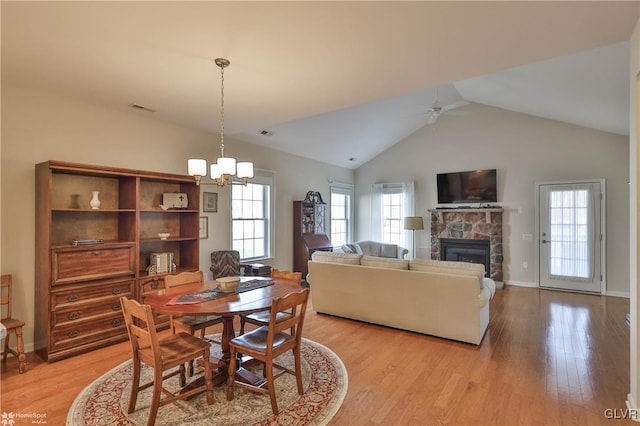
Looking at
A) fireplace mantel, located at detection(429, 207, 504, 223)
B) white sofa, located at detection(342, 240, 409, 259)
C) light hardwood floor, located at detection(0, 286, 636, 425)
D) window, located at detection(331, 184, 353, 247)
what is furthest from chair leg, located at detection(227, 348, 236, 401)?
fireplace mantel, located at detection(429, 207, 504, 223)

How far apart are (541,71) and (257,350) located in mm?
4445

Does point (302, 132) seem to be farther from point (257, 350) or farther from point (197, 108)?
point (257, 350)

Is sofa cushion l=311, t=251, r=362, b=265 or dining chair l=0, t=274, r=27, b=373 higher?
sofa cushion l=311, t=251, r=362, b=265

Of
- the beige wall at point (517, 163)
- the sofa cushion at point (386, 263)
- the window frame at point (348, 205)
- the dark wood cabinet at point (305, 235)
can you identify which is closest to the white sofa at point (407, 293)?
the sofa cushion at point (386, 263)

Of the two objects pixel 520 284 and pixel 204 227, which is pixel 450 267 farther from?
pixel 520 284

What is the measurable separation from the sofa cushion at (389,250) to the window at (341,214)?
3.85 ft

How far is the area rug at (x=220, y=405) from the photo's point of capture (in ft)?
7.49

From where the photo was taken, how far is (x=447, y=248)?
7.41 metres

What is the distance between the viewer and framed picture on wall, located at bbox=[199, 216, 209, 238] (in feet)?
16.9

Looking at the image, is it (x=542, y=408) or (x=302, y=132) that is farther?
(x=302, y=132)

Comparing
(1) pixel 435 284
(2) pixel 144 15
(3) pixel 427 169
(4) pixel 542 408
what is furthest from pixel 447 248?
(2) pixel 144 15

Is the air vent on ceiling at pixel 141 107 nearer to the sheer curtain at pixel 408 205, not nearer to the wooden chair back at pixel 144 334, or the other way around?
the wooden chair back at pixel 144 334

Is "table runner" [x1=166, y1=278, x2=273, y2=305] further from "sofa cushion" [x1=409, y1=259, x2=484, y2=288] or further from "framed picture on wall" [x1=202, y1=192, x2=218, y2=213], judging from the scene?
"framed picture on wall" [x1=202, y1=192, x2=218, y2=213]

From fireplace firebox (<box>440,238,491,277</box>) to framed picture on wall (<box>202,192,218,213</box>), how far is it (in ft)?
16.6
